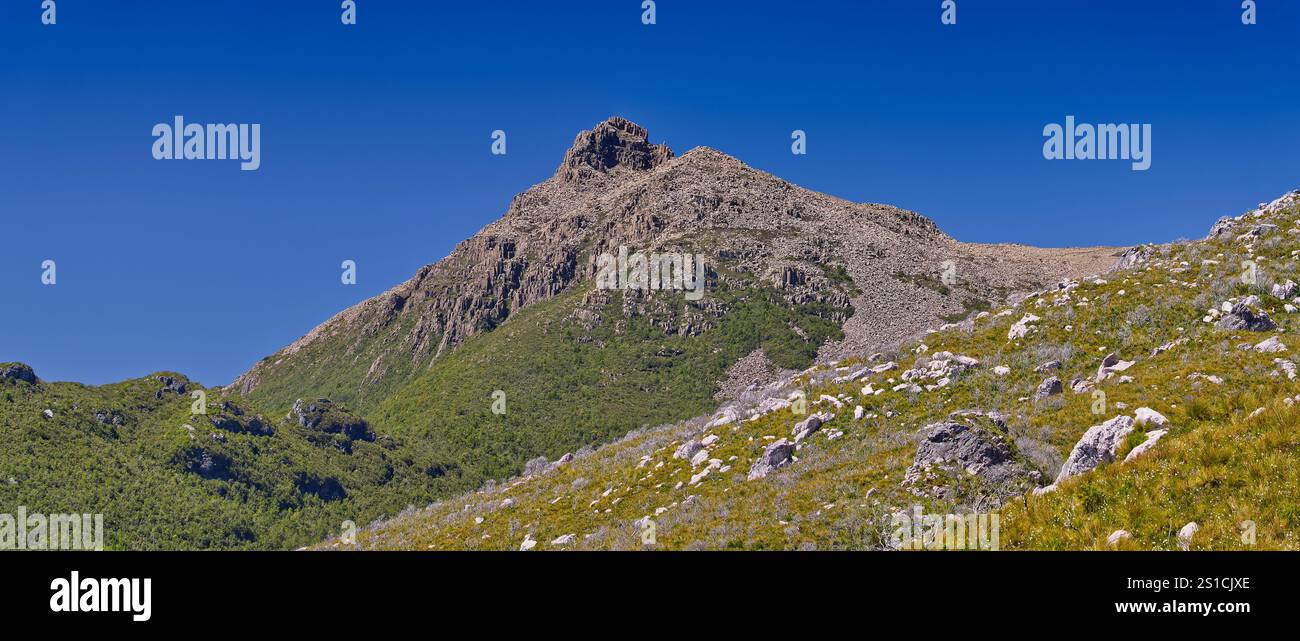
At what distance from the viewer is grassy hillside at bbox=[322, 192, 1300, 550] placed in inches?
525

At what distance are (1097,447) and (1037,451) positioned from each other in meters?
3.87

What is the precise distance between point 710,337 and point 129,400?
108442 millimetres

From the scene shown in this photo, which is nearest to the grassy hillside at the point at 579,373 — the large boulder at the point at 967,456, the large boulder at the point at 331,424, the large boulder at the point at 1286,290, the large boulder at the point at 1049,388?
the large boulder at the point at 331,424

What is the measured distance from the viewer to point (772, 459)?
2691cm

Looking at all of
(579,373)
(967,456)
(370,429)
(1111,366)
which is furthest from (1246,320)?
(370,429)

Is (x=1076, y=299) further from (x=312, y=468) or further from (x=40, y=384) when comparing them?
(x=40, y=384)

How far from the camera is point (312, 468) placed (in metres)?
118

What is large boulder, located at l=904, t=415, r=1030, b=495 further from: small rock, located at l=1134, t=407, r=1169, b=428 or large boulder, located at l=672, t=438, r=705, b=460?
large boulder, located at l=672, t=438, r=705, b=460

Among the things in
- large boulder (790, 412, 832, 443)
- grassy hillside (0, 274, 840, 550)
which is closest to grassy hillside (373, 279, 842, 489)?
grassy hillside (0, 274, 840, 550)

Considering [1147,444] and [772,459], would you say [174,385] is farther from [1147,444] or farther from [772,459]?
[1147,444]

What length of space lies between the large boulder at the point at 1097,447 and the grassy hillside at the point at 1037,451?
0.41 metres

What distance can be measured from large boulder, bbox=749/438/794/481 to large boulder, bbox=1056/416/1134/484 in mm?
11028

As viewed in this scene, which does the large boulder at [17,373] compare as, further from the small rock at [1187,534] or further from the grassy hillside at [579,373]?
the small rock at [1187,534]
